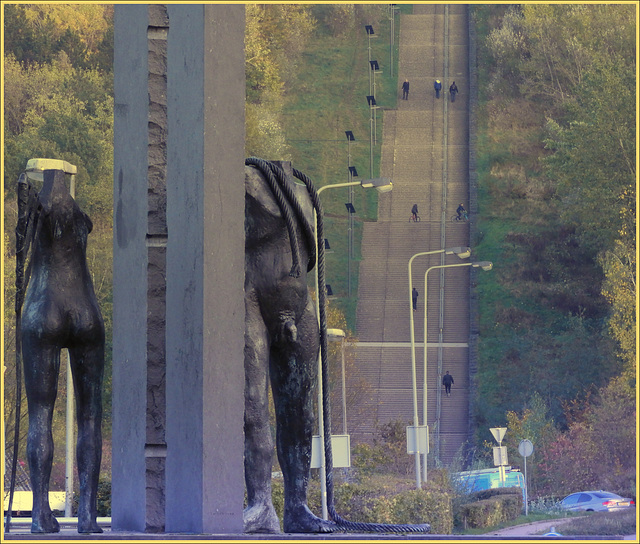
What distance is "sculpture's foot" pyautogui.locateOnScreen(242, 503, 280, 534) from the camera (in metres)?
7.60

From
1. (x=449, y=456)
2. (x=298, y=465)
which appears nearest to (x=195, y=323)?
(x=298, y=465)

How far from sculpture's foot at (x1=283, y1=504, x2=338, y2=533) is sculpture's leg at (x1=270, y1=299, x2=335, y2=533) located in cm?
6

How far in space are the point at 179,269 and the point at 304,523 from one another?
172 centimetres

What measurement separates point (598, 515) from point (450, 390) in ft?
72.5

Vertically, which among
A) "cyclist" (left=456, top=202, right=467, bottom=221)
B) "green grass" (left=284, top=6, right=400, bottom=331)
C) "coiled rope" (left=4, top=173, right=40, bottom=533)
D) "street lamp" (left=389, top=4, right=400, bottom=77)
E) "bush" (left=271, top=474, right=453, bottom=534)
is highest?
"street lamp" (left=389, top=4, right=400, bottom=77)

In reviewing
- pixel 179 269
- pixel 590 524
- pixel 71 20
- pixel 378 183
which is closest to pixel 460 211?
pixel 71 20

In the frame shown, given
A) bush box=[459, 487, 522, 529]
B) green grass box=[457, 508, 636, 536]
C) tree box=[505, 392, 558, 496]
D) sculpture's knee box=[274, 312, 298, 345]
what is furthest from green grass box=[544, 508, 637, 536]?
sculpture's knee box=[274, 312, 298, 345]

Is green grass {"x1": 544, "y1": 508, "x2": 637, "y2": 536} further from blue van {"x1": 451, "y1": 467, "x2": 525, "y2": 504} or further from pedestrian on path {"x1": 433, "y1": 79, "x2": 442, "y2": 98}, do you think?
pedestrian on path {"x1": 433, "y1": 79, "x2": 442, "y2": 98}

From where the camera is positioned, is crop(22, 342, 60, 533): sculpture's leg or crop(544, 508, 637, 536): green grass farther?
crop(544, 508, 637, 536): green grass

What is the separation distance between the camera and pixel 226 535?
6.37 metres

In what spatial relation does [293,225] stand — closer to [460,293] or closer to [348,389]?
[348,389]

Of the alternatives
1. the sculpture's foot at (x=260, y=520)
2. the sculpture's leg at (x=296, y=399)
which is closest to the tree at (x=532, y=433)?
the sculpture's leg at (x=296, y=399)

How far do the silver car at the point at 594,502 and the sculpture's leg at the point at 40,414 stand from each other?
91.6 feet

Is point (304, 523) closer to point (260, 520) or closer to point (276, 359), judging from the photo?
point (260, 520)
